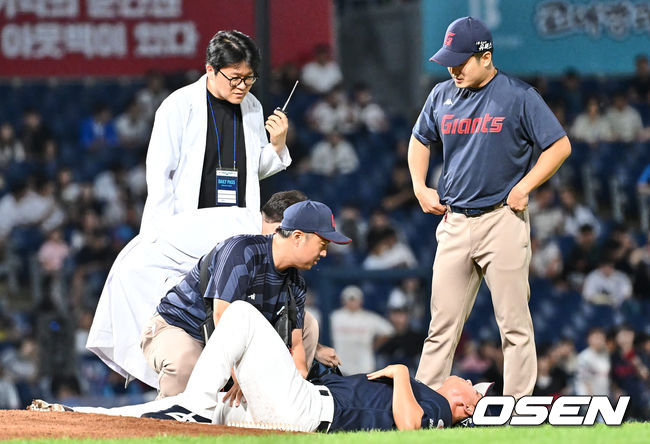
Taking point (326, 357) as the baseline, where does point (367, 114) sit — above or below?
above

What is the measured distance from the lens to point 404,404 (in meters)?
4.81

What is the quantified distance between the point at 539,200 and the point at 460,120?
7.51m

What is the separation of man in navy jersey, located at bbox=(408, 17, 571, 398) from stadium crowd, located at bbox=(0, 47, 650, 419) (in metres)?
5.09

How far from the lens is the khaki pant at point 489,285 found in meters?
5.17

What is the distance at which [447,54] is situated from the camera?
5195mm

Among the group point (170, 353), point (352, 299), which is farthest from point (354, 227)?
point (170, 353)

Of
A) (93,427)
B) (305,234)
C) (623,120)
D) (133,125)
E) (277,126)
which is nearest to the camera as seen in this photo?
(93,427)

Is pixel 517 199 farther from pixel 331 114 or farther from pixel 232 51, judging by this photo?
pixel 331 114

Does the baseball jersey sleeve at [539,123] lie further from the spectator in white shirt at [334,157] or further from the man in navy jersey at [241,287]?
the spectator in white shirt at [334,157]

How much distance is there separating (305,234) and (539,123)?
127cm

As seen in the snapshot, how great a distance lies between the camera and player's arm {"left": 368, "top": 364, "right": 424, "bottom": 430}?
4.78 m

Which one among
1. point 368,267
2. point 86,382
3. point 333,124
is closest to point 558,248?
point 368,267

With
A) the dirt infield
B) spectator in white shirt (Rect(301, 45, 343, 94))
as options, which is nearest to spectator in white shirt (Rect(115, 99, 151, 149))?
spectator in white shirt (Rect(301, 45, 343, 94))

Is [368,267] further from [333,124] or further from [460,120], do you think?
[460,120]
